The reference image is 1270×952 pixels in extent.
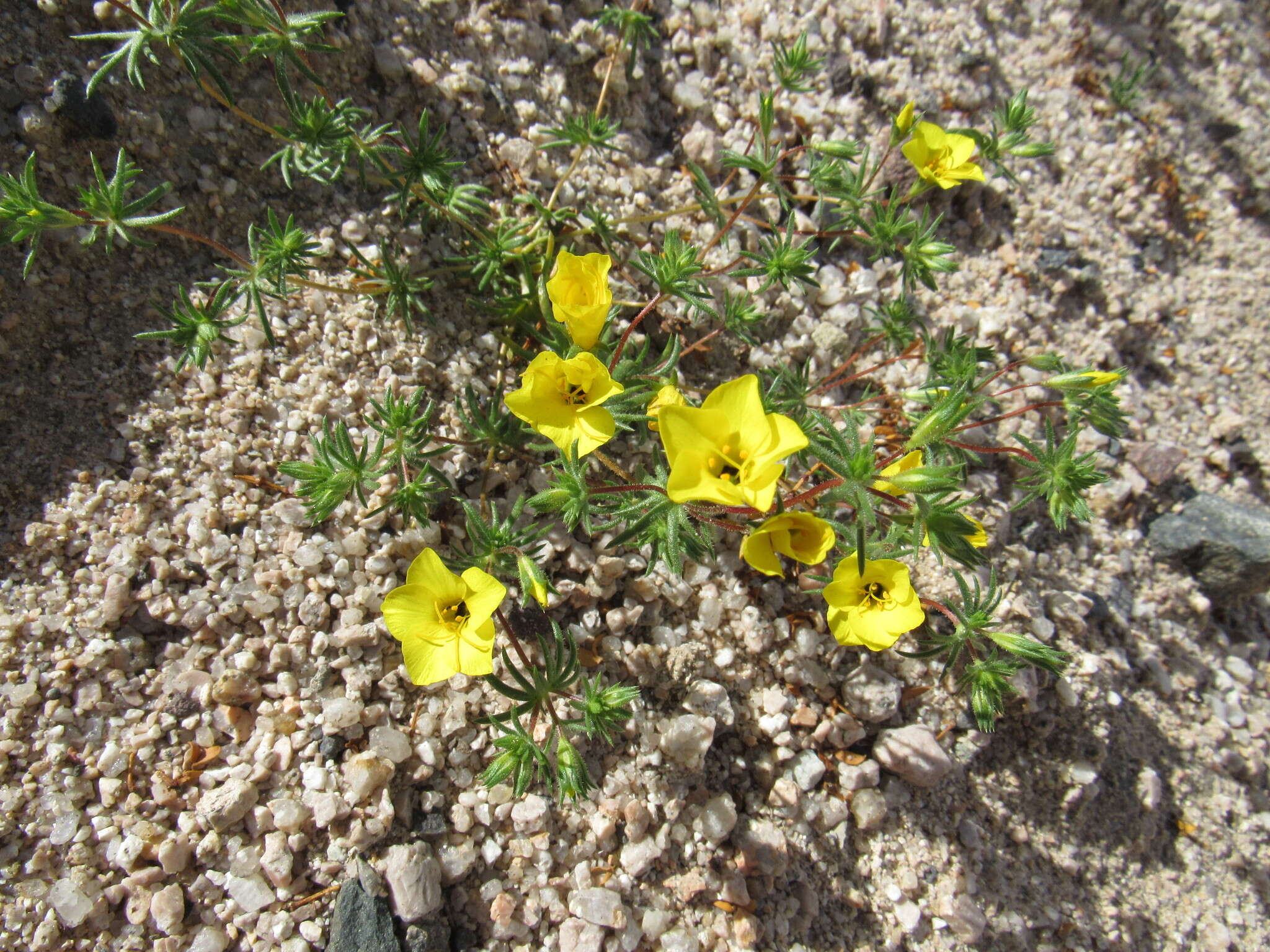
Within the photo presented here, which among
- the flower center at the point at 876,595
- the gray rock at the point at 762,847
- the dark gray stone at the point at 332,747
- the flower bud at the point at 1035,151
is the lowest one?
the dark gray stone at the point at 332,747

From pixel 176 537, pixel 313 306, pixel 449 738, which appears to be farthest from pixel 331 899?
pixel 313 306

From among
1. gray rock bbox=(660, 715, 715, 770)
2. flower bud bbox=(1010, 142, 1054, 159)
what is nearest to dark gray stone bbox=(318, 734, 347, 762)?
gray rock bbox=(660, 715, 715, 770)

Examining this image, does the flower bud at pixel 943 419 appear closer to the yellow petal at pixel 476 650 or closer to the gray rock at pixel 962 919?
the yellow petal at pixel 476 650

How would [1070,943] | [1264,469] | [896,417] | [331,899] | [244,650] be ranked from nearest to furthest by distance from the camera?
[331,899], [244,650], [1070,943], [896,417], [1264,469]

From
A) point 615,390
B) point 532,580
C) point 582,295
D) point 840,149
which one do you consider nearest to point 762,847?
point 532,580

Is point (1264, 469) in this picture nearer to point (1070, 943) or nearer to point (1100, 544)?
point (1100, 544)

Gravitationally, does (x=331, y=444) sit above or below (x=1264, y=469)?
below

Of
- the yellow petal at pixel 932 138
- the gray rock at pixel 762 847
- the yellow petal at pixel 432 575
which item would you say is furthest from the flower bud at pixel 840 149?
the gray rock at pixel 762 847
